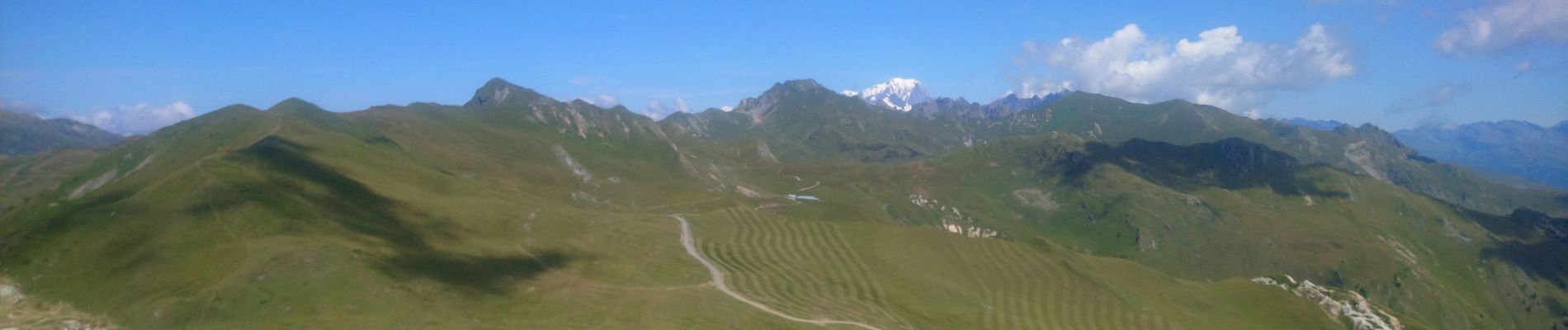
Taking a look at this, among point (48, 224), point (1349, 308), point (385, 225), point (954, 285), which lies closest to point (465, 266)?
point (385, 225)

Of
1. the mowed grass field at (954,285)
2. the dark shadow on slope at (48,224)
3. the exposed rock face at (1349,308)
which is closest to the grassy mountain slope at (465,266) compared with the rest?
the dark shadow on slope at (48,224)

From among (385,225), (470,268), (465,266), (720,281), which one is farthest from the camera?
(385,225)

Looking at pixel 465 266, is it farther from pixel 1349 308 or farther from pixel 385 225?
pixel 1349 308

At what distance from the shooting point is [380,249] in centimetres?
9088

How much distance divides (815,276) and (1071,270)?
48486 millimetres

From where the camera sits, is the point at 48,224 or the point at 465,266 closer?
the point at 48,224

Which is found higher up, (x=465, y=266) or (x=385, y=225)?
(x=385, y=225)

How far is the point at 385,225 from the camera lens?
109 m

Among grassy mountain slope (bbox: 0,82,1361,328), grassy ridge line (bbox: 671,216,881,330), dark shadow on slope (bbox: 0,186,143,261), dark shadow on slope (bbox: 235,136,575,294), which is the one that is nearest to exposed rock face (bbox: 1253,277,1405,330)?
grassy mountain slope (bbox: 0,82,1361,328)

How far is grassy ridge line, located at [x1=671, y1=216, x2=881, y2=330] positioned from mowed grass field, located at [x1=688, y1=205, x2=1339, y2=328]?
5.62 feet

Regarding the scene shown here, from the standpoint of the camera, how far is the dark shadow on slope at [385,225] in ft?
290

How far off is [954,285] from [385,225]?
85.0 m

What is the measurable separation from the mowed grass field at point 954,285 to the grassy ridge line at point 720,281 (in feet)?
5.62

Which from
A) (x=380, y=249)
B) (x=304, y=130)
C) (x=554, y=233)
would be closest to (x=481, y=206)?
(x=554, y=233)
